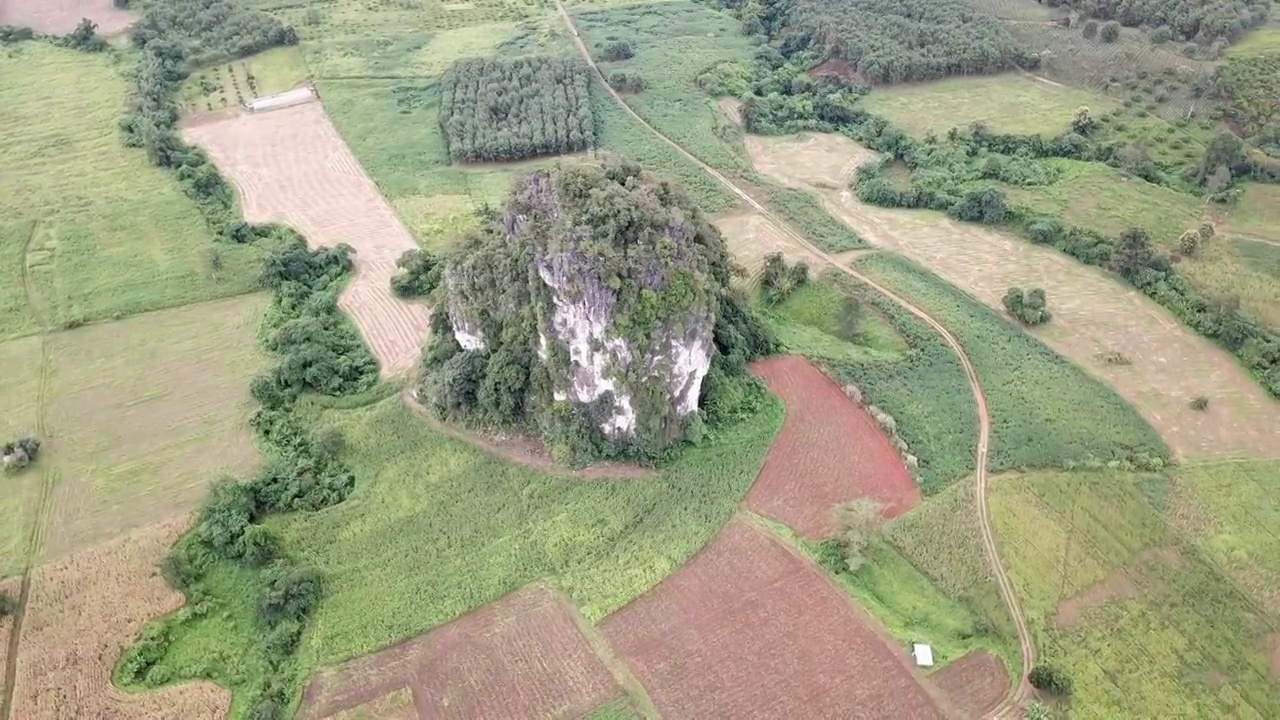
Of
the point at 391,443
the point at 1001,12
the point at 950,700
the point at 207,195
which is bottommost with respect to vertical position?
the point at 950,700

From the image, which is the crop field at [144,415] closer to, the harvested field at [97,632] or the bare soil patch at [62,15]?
the harvested field at [97,632]

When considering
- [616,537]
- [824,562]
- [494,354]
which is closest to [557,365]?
[494,354]

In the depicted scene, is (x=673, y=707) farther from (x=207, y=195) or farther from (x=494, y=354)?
(x=207, y=195)

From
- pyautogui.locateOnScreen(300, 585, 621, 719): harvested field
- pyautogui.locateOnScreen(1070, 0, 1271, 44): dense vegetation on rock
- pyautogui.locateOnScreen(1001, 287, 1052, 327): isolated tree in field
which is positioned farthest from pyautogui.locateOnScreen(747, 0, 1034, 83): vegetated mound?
pyautogui.locateOnScreen(300, 585, 621, 719): harvested field

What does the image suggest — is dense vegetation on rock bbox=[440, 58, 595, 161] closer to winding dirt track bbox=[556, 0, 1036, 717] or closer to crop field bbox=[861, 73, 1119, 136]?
winding dirt track bbox=[556, 0, 1036, 717]

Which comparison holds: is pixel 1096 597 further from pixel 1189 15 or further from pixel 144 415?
pixel 1189 15

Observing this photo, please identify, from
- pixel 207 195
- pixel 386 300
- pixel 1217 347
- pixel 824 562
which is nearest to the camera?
pixel 824 562

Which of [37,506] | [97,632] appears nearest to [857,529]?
[97,632]
